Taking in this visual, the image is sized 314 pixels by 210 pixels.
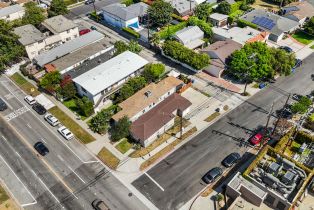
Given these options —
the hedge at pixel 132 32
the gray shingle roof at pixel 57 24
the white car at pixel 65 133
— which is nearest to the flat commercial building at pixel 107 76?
the white car at pixel 65 133

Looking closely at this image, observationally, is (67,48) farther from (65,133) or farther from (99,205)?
(99,205)

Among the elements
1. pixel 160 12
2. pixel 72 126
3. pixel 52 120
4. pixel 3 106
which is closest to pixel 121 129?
pixel 72 126

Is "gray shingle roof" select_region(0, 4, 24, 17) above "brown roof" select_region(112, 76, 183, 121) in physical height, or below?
above

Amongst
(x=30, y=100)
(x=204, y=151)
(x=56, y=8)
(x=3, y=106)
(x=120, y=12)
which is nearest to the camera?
(x=204, y=151)

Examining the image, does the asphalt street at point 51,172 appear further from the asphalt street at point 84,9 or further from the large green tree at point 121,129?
the asphalt street at point 84,9

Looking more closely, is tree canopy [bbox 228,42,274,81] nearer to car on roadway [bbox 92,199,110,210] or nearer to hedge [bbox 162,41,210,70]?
hedge [bbox 162,41,210,70]

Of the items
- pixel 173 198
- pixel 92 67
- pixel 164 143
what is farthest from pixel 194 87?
pixel 173 198

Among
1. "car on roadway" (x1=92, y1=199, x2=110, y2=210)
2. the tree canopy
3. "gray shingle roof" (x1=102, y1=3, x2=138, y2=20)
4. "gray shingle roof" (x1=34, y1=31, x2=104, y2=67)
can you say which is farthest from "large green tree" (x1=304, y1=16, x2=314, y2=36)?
"car on roadway" (x1=92, y1=199, x2=110, y2=210)
